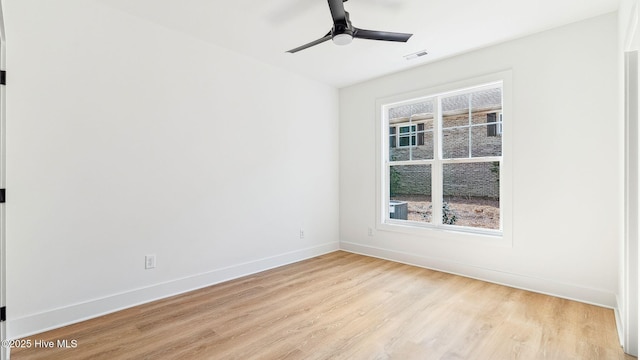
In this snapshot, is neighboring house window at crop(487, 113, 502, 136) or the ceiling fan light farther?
neighboring house window at crop(487, 113, 502, 136)

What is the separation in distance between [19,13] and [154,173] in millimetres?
1460

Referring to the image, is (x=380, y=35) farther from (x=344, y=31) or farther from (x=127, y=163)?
(x=127, y=163)

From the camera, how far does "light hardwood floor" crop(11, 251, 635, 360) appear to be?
2002 millimetres

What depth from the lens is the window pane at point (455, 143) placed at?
3.68 metres

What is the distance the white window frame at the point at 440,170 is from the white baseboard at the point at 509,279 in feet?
1.02

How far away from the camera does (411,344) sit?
6.88 ft

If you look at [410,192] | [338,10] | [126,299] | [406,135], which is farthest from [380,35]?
[126,299]

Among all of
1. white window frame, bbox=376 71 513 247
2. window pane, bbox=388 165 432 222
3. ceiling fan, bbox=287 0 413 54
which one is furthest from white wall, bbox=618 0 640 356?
window pane, bbox=388 165 432 222

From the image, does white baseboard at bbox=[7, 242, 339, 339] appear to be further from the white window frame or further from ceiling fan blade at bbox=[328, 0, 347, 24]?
ceiling fan blade at bbox=[328, 0, 347, 24]

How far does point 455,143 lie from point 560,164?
3.61ft

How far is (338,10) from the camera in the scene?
86.3 inches

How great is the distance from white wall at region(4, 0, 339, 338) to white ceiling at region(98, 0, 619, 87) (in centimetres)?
27

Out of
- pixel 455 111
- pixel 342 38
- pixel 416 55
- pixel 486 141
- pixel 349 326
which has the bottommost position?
pixel 349 326

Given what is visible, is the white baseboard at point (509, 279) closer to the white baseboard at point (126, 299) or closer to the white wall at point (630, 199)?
the white wall at point (630, 199)
